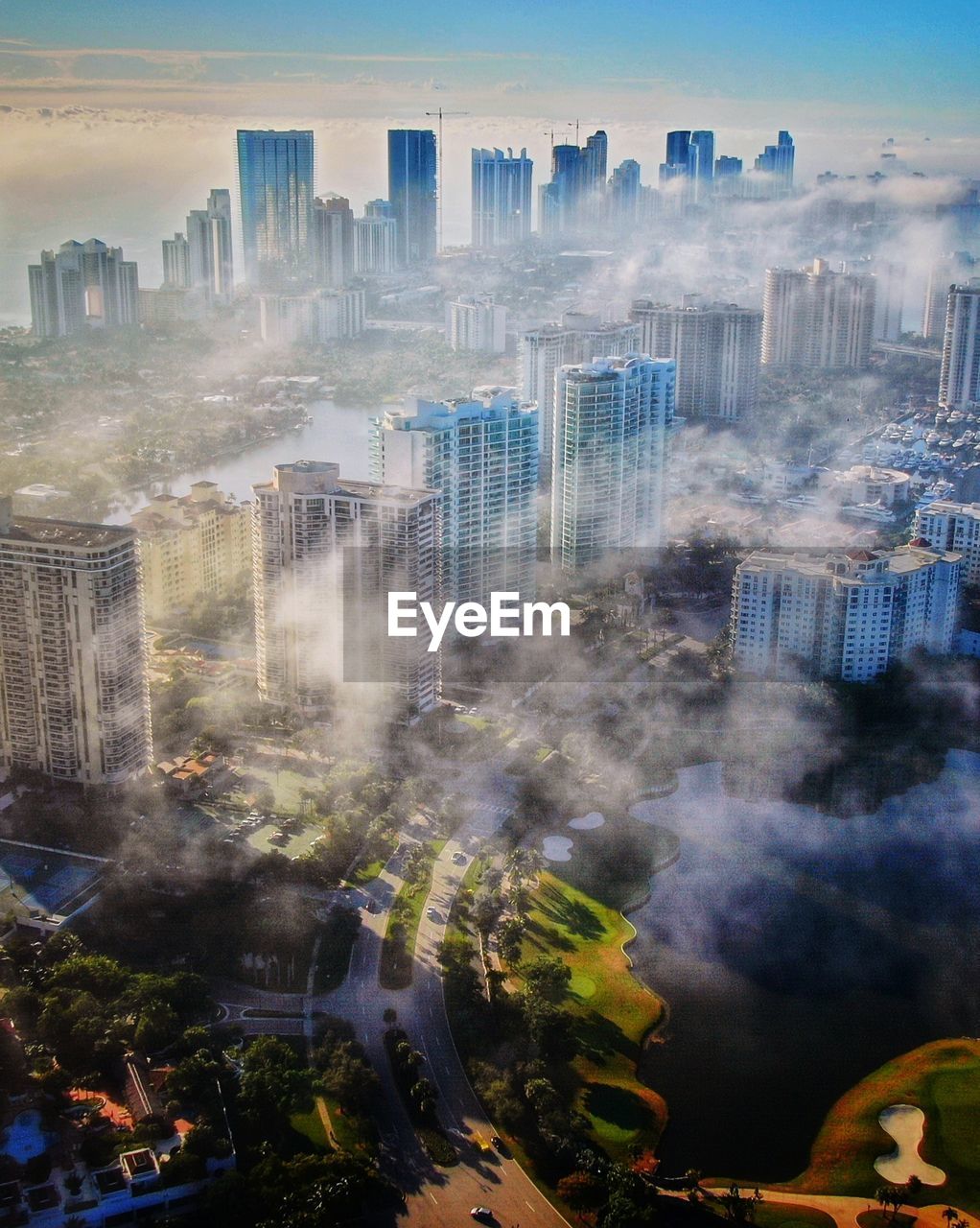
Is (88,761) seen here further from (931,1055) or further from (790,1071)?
(931,1055)

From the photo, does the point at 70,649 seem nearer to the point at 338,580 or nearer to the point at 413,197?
the point at 338,580

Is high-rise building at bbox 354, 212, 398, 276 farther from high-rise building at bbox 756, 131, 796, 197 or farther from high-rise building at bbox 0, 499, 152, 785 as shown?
high-rise building at bbox 0, 499, 152, 785

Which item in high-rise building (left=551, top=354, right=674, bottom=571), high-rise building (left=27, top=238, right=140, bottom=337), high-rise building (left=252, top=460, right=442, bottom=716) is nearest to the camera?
high-rise building (left=252, top=460, right=442, bottom=716)

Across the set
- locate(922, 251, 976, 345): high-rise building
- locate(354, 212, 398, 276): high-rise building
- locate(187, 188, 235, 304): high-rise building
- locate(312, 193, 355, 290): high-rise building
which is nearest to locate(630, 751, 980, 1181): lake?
locate(187, 188, 235, 304): high-rise building

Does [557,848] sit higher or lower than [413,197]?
lower

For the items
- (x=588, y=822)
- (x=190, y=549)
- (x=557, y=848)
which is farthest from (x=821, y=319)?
(x=557, y=848)

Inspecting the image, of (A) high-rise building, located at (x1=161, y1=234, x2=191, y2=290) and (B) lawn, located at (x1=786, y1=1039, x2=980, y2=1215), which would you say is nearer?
(B) lawn, located at (x1=786, y1=1039, x2=980, y2=1215)
